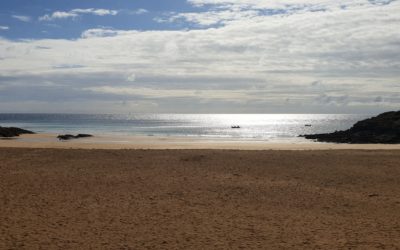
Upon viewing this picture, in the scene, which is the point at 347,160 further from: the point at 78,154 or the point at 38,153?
the point at 38,153

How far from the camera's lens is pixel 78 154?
88.5ft

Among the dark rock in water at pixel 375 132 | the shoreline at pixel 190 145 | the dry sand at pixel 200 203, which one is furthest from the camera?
the dark rock in water at pixel 375 132

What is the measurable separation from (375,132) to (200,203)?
37.8 m

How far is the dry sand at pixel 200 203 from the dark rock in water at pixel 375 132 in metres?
20.2

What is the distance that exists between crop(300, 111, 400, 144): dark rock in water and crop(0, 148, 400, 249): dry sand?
20.2m

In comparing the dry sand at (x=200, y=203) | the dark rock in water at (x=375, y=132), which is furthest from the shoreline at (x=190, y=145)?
the dry sand at (x=200, y=203)

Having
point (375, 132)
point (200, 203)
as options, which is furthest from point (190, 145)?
point (200, 203)

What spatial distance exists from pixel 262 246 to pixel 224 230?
1.50m

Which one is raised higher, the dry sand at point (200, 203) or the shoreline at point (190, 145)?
the shoreline at point (190, 145)

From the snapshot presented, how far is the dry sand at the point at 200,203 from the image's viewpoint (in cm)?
1009

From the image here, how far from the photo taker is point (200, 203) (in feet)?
45.9

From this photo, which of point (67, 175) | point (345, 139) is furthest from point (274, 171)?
point (345, 139)

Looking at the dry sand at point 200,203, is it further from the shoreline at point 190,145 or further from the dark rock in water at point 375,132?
the dark rock in water at point 375,132

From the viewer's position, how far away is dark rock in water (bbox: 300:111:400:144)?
43406mm
